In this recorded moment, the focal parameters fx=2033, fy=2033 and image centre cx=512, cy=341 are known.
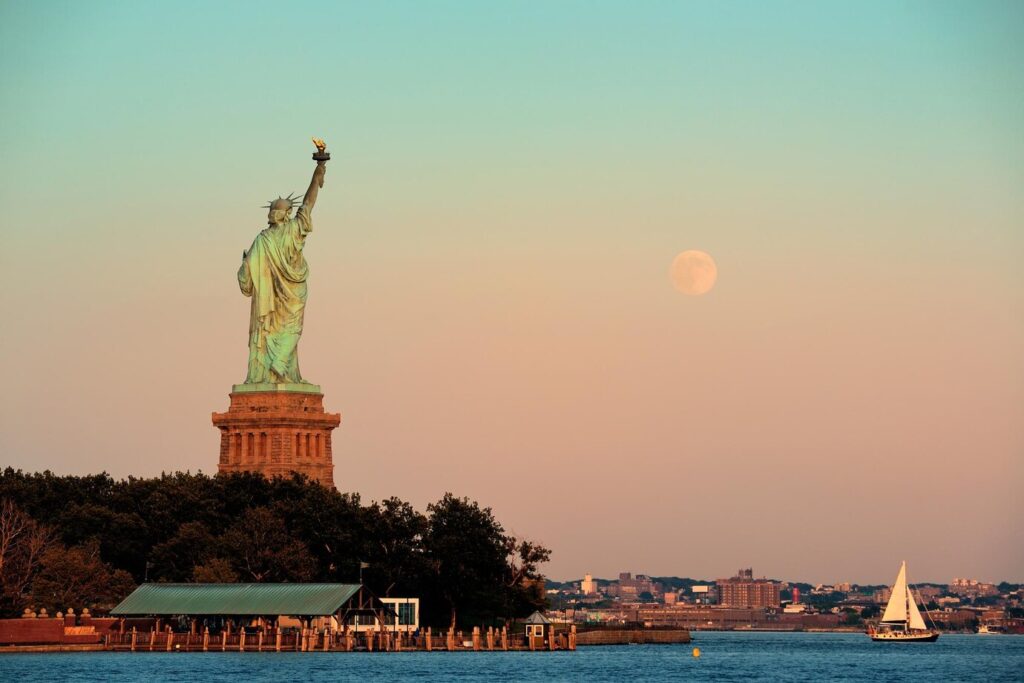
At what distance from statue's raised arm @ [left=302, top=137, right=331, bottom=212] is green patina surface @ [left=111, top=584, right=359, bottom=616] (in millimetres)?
35175

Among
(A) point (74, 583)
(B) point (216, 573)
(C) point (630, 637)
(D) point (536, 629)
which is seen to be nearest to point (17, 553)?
(A) point (74, 583)

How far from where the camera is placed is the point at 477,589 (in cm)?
12812

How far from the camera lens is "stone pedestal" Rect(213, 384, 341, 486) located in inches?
5595

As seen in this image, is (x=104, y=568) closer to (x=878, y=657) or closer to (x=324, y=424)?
(x=324, y=424)

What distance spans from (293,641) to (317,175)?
1476 inches

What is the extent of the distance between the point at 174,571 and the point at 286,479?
12.7 meters

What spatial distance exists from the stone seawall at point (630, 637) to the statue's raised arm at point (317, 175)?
4473 cm

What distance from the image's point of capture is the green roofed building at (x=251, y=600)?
115 m

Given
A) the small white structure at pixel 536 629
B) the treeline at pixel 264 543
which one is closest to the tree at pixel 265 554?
the treeline at pixel 264 543

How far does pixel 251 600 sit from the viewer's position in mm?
116188

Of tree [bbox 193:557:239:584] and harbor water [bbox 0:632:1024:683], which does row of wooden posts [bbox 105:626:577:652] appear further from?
tree [bbox 193:557:239:584]

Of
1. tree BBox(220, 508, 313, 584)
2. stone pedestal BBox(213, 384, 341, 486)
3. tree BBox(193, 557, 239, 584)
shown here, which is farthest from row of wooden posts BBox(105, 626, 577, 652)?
stone pedestal BBox(213, 384, 341, 486)

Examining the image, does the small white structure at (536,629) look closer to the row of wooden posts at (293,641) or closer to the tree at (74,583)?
the row of wooden posts at (293,641)

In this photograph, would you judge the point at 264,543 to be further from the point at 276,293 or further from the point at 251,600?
the point at 276,293
